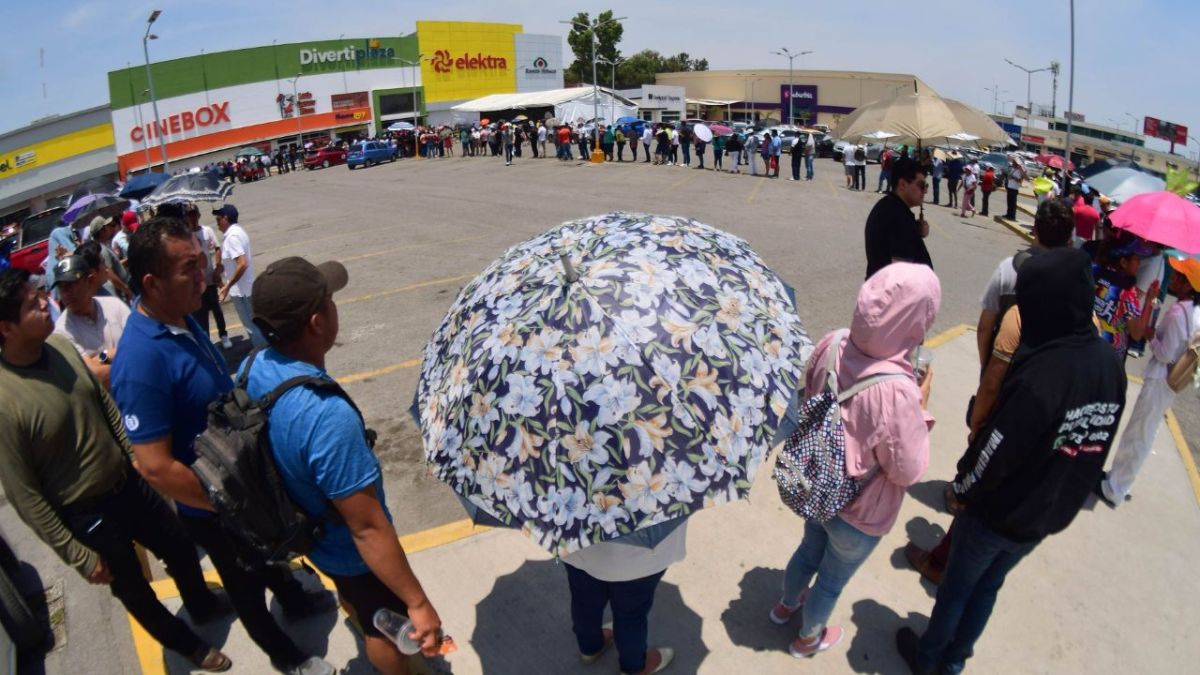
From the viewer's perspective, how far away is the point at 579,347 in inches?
75.2

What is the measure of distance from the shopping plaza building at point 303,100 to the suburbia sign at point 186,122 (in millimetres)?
78

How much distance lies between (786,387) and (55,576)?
14.2ft

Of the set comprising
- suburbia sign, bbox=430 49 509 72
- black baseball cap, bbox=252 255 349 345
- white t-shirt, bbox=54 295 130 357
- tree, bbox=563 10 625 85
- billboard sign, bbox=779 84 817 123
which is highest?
tree, bbox=563 10 625 85

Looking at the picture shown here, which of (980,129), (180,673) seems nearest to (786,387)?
(180,673)

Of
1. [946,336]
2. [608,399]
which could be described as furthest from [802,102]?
[608,399]

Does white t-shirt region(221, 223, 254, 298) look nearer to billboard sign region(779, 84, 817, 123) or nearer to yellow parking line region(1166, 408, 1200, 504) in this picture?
yellow parking line region(1166, 408, 1200, 504)

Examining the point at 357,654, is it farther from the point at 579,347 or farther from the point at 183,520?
the point at 579,347

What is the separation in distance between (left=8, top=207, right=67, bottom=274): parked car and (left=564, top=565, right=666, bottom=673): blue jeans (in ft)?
44.5

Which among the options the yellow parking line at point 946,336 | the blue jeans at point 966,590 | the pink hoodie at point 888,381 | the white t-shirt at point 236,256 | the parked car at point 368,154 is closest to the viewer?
the pink hoodie at point 888,381

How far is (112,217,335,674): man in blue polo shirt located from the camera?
2340 millimetres

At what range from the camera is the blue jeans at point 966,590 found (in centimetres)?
251

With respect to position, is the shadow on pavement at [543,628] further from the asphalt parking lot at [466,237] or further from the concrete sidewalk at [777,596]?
the asphalt parking lot at [466,237]

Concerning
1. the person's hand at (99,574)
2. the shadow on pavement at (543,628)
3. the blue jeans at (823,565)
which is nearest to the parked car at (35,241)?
the person's hand at (99,574)

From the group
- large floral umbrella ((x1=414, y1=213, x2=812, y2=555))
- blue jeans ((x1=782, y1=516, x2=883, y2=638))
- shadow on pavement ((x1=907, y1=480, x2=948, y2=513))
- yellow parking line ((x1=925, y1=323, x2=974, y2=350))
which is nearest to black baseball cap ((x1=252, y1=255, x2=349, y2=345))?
large floral umbrella ((x1=414, y1=213, x2=812, y2=555))
